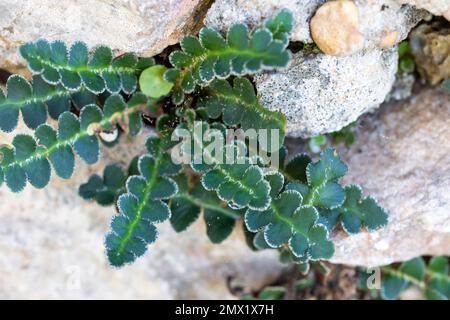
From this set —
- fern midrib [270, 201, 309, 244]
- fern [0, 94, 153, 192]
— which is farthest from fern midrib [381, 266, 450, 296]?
fern [0, 94, 153, 192]

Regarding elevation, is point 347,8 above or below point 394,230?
above

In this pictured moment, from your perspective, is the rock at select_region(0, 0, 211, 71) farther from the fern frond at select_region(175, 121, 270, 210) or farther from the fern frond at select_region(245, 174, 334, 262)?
the fern frond at select_region(245, 174, 334, 262)

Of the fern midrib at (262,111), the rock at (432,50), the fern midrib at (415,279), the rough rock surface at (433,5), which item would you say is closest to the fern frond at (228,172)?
the fern midrib at (262,111)

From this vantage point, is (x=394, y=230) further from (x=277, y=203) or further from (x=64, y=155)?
(x=64, y=155)

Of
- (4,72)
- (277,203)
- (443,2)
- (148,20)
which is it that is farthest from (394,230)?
(4,72)

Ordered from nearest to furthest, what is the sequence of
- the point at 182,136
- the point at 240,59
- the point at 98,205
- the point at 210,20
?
the point at 240,59 < the point at 210,20 < the point at 182,136 < the point at 98,205
